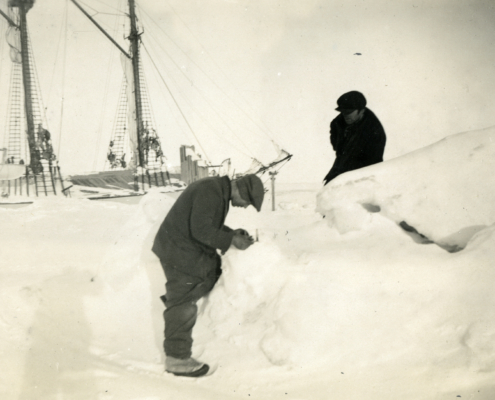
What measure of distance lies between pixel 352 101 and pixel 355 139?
246 mm

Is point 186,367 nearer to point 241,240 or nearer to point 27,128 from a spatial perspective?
point 241,240

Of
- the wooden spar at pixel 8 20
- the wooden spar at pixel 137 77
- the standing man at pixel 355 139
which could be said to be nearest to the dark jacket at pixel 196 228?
the wooden spar at pixel 137 77

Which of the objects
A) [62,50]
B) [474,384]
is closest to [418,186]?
[474,384]

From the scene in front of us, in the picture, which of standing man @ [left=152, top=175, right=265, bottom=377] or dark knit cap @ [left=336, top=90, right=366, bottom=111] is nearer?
standing man @ [left=152, top=175, right=265, bottom=377]

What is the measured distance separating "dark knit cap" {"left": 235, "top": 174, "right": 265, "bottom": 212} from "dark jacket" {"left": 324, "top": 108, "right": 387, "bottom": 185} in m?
0.68

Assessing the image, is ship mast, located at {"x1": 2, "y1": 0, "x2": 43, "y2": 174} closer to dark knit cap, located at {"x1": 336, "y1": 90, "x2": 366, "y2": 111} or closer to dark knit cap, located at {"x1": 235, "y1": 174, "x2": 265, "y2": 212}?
dark knit cap, located at {"x1": 235, "y1": 174, "x2": 265, "y2": 212}

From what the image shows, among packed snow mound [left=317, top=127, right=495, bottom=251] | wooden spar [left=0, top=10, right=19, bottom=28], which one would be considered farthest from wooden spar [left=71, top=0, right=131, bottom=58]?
packed snow mound [left=317, top=127, right=495, bottom=251]

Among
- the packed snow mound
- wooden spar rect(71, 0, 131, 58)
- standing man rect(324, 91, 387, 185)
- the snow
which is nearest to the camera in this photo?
the snow

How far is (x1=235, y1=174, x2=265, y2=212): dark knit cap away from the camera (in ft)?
5.49

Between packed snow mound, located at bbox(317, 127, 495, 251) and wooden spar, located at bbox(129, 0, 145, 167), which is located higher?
wooden spar, located at bbox(129, 0, 145, 167)

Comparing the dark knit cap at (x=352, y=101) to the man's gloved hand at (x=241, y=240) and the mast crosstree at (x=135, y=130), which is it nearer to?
the man's gloved hand at (x=241, y=240)

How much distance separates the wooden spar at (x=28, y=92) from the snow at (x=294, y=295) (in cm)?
26

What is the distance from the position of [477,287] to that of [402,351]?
0.49m

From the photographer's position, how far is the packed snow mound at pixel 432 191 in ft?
6.16
